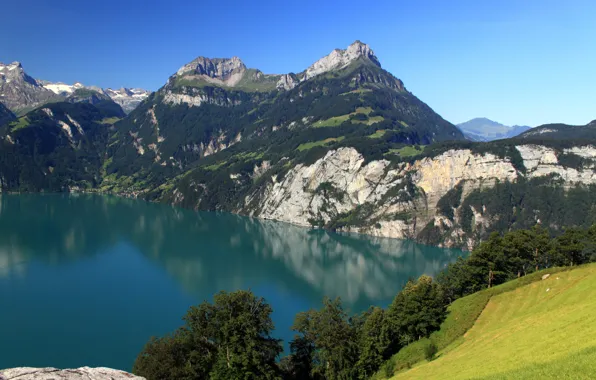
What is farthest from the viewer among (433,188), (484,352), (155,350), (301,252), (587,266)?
(433,188)

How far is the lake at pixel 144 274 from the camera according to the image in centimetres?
7056

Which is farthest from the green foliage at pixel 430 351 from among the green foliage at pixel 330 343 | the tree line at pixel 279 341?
the green foliage at pixel 330 343

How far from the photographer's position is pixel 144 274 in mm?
115812

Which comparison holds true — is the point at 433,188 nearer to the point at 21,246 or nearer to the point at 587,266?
the point at 587,266

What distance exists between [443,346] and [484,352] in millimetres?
13302

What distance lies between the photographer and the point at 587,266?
50.2m

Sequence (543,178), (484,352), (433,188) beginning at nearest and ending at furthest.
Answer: (484,352)
(543,178)
(433,188)

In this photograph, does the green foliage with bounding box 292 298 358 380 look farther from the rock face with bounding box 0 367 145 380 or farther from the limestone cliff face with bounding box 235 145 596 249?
the limestone cliff face with bounding box 235 145 596 249

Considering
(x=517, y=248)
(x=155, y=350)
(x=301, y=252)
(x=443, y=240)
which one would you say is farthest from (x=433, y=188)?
(x=155, y=350)

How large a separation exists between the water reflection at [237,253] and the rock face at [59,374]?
3291 inches

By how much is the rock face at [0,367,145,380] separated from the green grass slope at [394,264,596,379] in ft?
56.2

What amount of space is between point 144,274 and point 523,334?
103120 millimetres

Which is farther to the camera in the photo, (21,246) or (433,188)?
(433,188)

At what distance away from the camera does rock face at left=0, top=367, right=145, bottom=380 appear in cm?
1439
